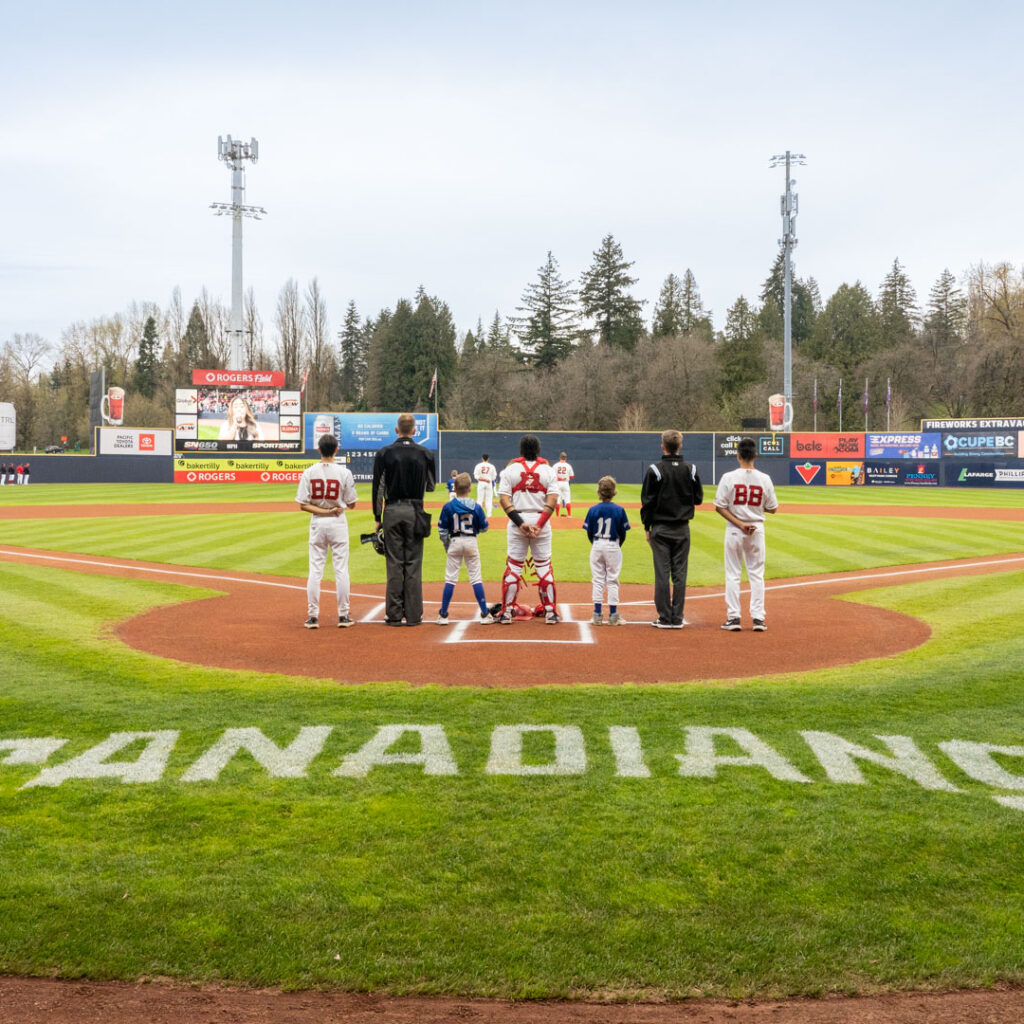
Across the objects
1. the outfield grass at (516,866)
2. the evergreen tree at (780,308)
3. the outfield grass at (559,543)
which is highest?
the evergreen tree at (780,308)

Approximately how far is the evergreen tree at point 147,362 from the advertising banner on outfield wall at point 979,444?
7547cm

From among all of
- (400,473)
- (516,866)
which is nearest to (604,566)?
(400,473)

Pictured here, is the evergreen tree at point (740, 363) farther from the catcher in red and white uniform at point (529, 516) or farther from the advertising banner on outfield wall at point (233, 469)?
the catcher in red and white uniform at point (529, 516)

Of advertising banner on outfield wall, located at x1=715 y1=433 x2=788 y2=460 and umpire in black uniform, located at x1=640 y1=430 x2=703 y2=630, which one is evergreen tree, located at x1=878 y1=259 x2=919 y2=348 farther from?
umpire in black uniform, located at x1=640 y1=430 x2=703 y2=630

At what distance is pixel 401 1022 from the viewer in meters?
3.16

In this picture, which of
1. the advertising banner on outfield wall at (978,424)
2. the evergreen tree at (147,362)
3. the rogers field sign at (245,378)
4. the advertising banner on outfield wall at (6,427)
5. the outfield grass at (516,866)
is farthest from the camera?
the evergreen tree at (147,362)

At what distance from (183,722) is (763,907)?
4096 mm

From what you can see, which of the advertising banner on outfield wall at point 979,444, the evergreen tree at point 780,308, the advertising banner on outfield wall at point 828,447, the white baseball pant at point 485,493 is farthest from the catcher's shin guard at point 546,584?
the evergreen tree at point 780,308

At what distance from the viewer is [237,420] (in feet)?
158

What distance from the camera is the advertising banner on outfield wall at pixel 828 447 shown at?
163 feet

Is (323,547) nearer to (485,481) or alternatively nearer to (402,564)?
(402,564)

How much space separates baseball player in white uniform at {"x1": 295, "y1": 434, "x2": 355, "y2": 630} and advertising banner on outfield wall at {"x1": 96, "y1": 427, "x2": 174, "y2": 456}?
146 feet

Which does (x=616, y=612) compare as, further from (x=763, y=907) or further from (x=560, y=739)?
(x=763, y=907)

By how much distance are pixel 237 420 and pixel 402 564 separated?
40.4m
